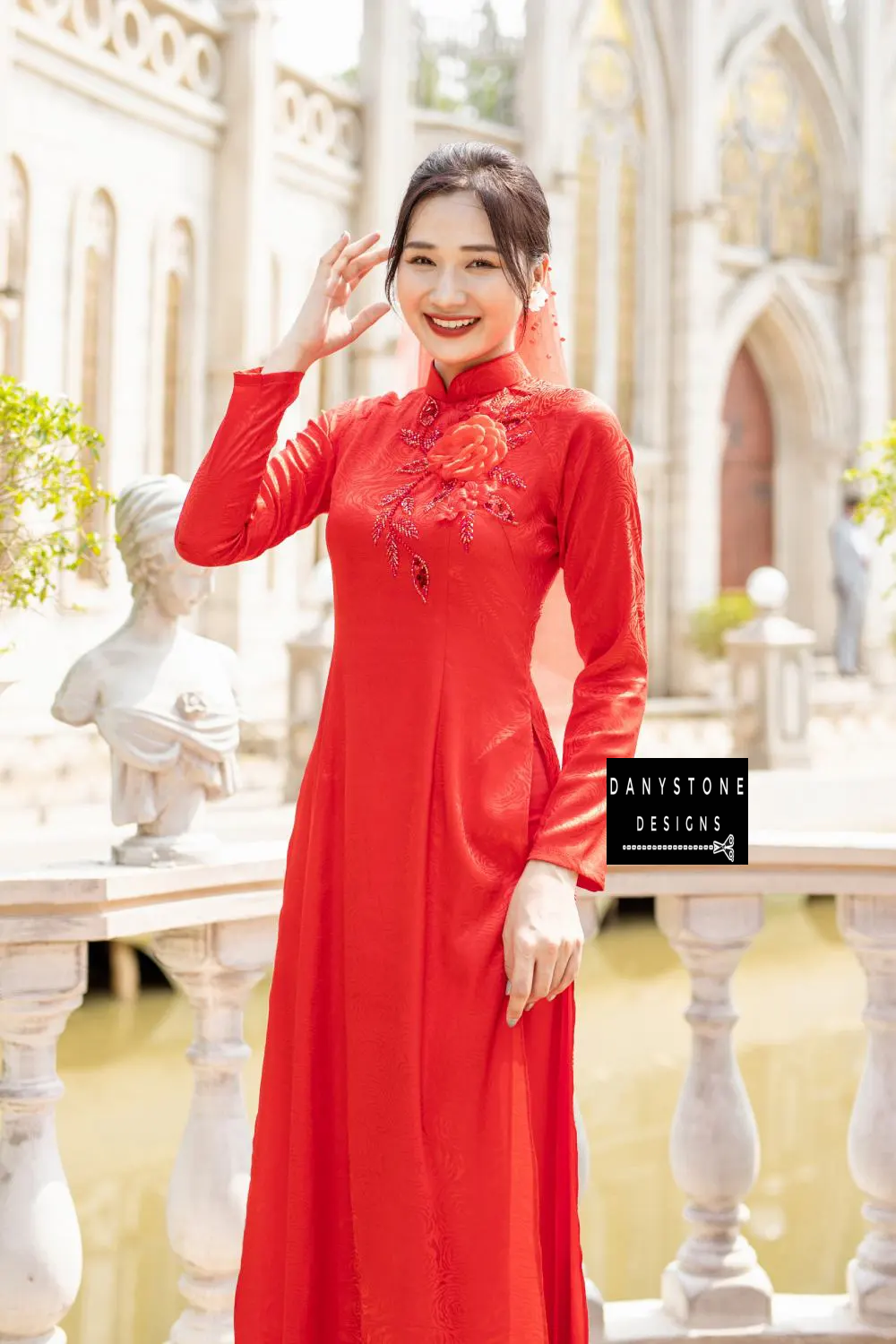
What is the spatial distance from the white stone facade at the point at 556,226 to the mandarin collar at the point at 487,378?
24.1 feet

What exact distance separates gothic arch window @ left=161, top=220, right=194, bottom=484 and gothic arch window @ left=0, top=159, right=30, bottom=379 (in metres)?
1.48

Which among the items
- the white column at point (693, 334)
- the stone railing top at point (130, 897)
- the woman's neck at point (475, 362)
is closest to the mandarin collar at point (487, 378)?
the woman's neck at point (475, 362)

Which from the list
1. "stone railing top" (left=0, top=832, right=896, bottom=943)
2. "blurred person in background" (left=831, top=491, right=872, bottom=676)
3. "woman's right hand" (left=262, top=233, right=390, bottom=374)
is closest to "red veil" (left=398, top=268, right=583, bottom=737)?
"woman's right hand" (left=262, top=233, right=390, bottom=374)

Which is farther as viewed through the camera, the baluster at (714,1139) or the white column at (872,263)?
the white column at (872,263)

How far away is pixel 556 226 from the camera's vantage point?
13.1 m

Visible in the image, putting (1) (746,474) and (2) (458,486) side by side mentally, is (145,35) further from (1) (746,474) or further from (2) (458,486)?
(2) (458,486)

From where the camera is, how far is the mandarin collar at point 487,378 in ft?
5.65

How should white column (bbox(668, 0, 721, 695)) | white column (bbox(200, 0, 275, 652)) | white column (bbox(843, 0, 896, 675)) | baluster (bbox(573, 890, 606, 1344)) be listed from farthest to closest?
white column (bbox(843, 0, 896, 675)) < white column (bbox(668, 0, 721, 695)) < white column (bbox(200, 0, 275, 652)) < baluster (bbox(573, 890, 606, 1344))

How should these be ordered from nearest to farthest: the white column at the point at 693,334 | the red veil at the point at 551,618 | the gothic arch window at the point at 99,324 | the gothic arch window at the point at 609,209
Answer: the red veil at the point at 551,618, the gothic arch window at the point at 99,324, the gothic arch window at the point at 609,209, the white column at the point at 693,334

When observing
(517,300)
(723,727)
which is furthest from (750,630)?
(517,300)

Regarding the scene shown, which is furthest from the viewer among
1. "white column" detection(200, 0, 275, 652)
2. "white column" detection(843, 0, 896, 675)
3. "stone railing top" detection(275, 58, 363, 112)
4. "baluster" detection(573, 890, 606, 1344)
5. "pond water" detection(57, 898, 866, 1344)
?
"white column" detection(843, 0, 896, 675)

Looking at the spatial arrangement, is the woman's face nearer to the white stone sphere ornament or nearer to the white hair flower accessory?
the white hair flower accessory

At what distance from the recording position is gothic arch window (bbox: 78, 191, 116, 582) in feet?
31.3

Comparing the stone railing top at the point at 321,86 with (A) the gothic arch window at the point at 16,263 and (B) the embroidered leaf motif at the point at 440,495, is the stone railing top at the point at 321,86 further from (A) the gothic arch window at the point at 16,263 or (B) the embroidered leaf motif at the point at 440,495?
(B) the embroidered leaf motif at the point at 440,495
